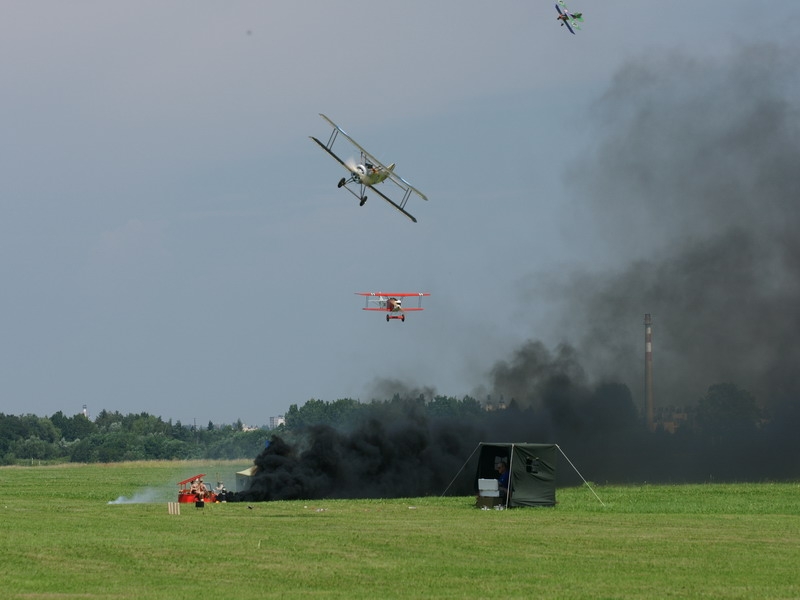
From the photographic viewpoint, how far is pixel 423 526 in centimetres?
4209

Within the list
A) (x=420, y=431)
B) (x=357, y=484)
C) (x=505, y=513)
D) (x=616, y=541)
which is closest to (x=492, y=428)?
(x=420, y=431)

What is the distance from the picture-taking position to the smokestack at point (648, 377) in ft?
313

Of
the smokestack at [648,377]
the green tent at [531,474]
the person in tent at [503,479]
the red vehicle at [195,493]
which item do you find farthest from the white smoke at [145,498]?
the smokestack at [648,377]

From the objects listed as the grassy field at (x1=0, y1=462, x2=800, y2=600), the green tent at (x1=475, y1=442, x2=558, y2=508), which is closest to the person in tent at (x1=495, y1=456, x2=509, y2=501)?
the green tent at (x1=475, y1=442, x2=558, y2=508)

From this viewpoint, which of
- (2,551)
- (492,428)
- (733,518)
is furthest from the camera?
(492,428)

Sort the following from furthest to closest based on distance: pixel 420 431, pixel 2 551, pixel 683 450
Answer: pixel 683 450 → pixel 420 431 → pixel 2 551

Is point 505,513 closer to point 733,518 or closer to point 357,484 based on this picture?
point 733,518

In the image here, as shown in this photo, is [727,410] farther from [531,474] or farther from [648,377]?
[531,474]

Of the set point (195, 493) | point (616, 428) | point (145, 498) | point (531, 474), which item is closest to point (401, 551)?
point (531, 474)

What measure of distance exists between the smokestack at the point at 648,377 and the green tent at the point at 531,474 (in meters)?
41.2

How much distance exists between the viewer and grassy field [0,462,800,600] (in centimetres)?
2742

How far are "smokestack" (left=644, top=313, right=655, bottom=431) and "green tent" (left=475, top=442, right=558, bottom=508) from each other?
135ft

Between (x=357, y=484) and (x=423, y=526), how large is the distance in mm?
21089

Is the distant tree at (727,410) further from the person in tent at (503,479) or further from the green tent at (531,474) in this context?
the person in tent at (503,479)
